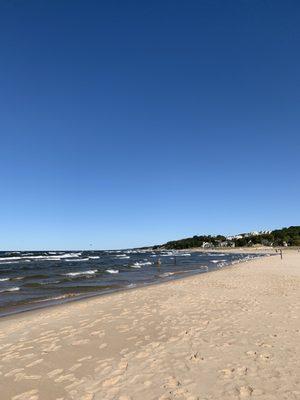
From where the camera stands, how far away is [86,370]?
7.64m

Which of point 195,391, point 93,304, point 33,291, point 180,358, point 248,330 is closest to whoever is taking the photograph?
point 195,391

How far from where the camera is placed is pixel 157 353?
8445 millimetres

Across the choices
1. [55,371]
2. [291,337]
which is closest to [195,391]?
[55,371]

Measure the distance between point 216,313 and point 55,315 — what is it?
6346mm

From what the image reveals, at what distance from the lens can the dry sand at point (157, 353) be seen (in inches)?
252

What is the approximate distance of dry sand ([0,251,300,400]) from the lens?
6398 mm

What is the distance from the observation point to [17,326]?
12867mm

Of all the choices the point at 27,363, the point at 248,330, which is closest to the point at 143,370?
the point at 27,363

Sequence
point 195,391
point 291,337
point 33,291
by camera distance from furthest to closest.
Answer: point 33,291 → point 291,337 → point 195,391

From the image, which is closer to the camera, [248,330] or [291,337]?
[291,337]

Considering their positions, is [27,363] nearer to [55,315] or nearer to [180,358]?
[180,358]

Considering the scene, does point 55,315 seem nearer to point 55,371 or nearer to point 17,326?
point 17,326

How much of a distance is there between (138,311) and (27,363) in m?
6.39

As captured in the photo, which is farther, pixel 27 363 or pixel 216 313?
pixel 216 313
